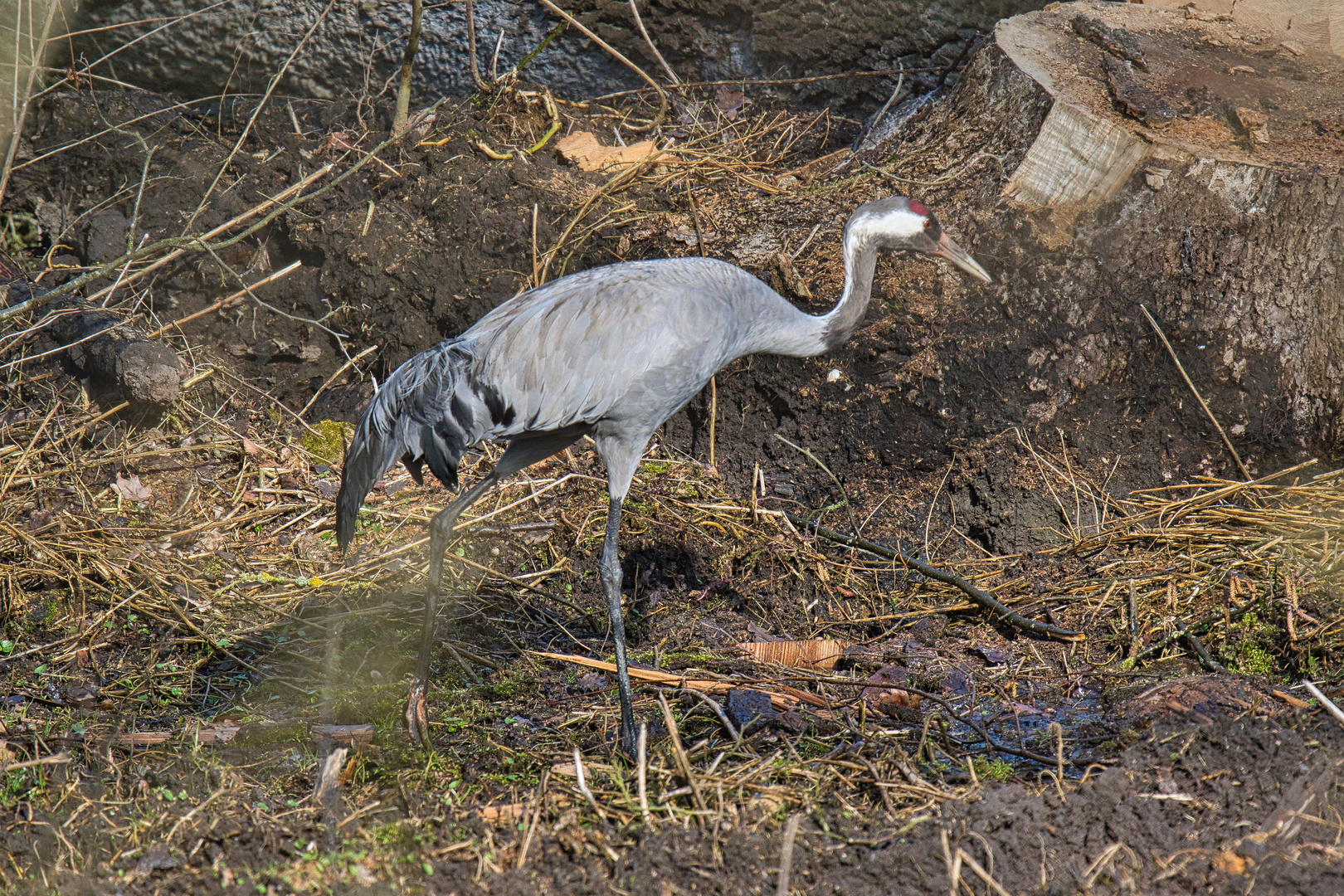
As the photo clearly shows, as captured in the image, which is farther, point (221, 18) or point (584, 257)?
point (221, 18)

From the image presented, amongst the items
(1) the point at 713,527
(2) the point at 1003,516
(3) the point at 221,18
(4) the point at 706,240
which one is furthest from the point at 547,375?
(3) the point at 221,18

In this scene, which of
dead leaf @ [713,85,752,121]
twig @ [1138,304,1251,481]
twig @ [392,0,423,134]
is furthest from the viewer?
dead leaf @ [713,85,752,121]

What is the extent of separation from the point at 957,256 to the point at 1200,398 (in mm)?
1010

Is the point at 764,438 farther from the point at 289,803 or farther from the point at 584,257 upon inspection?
the point at 289,803

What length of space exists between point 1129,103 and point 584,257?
81.8 inches

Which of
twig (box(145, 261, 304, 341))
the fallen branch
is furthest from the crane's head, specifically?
twig (box(145, 261, 304, 341))

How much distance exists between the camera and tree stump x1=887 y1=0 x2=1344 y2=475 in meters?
3.30

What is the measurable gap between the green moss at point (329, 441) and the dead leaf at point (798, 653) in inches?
76.3

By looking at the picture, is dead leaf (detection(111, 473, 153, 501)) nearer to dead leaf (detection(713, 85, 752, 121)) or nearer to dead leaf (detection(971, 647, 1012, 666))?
dead leaf (detection(971, 647, 1012, 666))

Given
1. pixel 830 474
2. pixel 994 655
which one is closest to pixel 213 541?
pixel 830 474

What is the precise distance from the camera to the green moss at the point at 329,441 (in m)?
4.11

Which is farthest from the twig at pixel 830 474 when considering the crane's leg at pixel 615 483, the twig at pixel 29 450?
the twig at pixel 29 450

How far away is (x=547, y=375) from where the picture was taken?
2883 millimetres

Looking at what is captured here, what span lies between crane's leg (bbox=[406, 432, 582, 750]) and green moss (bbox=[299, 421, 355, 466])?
44.8 inches
